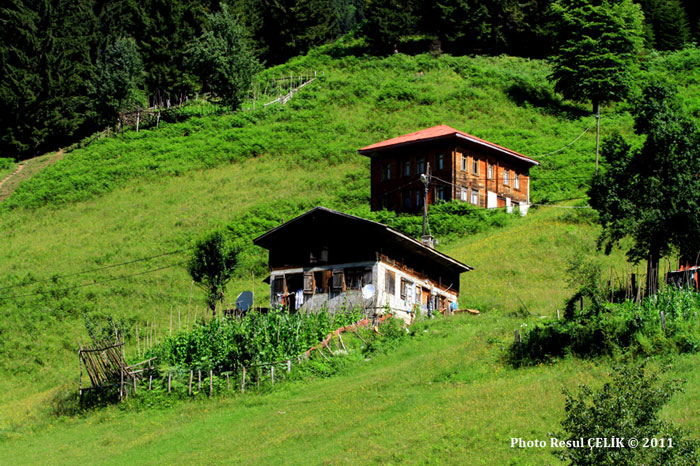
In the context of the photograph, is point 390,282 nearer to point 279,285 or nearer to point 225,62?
point 279,285

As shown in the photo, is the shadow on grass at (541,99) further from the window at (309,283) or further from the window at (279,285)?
the window at (309,283)

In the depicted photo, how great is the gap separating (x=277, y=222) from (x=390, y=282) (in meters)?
21.9

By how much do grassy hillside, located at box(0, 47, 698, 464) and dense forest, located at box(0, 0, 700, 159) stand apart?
15.6 feet

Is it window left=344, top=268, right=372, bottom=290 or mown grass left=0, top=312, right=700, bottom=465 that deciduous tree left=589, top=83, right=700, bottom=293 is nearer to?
mown grass left=0, top=312, right=700, bottom=465

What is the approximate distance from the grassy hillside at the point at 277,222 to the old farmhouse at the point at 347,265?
3.91 metres

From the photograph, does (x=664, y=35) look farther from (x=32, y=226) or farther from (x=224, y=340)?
(x=224, y=340)

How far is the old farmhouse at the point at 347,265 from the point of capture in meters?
41.4

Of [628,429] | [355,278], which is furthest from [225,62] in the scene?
[628,429]

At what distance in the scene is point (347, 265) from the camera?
42250 millimetres

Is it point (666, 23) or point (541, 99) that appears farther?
point (666, 23)

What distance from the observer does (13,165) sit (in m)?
90.8

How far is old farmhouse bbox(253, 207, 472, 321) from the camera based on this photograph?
41406 millimetres

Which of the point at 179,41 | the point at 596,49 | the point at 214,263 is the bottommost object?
the point at 214,263

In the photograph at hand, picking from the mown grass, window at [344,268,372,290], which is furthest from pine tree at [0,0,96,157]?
the mown grass
